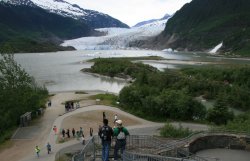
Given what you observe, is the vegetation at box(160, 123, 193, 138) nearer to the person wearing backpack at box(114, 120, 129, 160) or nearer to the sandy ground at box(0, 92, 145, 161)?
the sandy ground at box(0, 92, 145, 161)

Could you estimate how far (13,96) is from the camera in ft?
143

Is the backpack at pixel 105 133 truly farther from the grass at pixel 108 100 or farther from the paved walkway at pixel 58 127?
the grass at pixel 108 100

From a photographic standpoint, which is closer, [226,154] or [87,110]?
[226,154]

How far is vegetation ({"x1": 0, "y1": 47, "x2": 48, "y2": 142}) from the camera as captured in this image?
1586 inches

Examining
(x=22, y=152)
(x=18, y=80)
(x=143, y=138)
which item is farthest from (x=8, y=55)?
(x=143, y=138)

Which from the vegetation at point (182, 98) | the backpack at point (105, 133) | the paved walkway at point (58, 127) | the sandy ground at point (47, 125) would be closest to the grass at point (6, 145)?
the sandy ground at point (47, 125)

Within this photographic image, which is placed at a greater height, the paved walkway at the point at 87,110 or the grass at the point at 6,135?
the paved walkway at the point at 87,110

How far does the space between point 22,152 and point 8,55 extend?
64.3 feet

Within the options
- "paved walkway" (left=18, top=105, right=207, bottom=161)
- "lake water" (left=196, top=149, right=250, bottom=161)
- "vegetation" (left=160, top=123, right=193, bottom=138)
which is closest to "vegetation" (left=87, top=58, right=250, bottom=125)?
"paved walkway" (left=18, top=105, right=207, bottom=161)

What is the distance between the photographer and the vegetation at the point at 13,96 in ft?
132

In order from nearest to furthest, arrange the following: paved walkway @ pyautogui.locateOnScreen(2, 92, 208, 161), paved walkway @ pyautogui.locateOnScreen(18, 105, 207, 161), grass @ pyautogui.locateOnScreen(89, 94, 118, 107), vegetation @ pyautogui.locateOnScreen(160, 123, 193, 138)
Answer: paved walkway @ pyautogui.locateOnScreen(18, 105, 207, 161) < vegetation @ pyautogui.locateOnScreen(160, 123, 193, 138) < paved walkway @ pyautogui.locateOnScreen(2, 92, 208, 161) < grass @ pyautogui.locateOnScreen(89, 94, 118, 107)

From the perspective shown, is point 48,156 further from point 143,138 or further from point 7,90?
point 7,90

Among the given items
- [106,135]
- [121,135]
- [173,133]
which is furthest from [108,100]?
[106,135]

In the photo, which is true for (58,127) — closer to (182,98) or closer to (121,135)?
(182,98)
